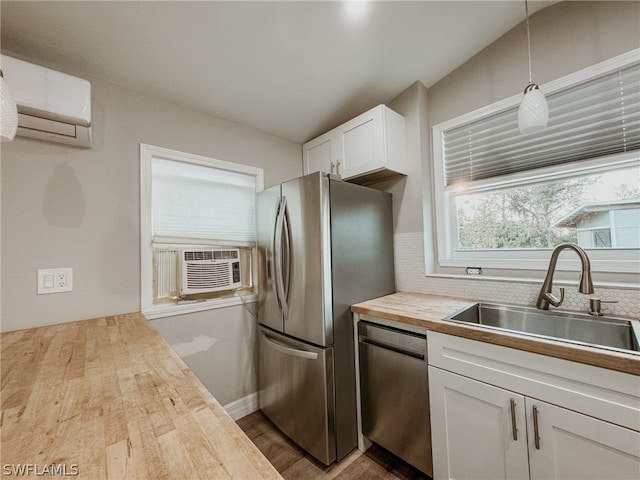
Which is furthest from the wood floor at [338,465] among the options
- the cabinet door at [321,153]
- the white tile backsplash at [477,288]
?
the cabinet door at [321,153]

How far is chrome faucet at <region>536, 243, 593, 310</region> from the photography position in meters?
1.26

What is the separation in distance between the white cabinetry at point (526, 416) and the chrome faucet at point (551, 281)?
543mm

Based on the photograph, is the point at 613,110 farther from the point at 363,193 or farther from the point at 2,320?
the point at 2,320

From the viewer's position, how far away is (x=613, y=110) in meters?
1.44

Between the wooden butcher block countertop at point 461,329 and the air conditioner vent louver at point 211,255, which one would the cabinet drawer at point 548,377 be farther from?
the air conditioner vent louver at point 211,255

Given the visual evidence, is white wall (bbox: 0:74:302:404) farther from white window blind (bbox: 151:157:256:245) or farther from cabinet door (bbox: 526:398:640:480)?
cabinet door (bbox: 526:398:640:480)

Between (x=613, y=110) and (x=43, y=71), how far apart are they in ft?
9.66

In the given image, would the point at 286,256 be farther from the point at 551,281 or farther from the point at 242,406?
the point at 551,281

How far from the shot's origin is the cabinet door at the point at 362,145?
1.93 metres

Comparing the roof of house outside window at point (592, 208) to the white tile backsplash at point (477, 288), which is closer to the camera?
the white tile backsplash at point (477, 288)

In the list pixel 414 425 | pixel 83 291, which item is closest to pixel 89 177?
pixel 83 291

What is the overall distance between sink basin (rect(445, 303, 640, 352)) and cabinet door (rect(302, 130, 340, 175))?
1.53 meters

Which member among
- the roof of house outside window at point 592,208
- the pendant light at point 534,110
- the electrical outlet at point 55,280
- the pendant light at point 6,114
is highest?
the pendant light at point 534,110

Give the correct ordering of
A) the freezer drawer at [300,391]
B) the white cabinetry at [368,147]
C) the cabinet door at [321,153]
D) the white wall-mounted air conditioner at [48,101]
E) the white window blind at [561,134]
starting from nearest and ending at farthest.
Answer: the white wall-mounted air conditioner at [48,101] < the white window blind at [561,134] < the freezer drawer at [300,391] < the white cabinetry at [368,147] < the cabinet door at [321,153]
